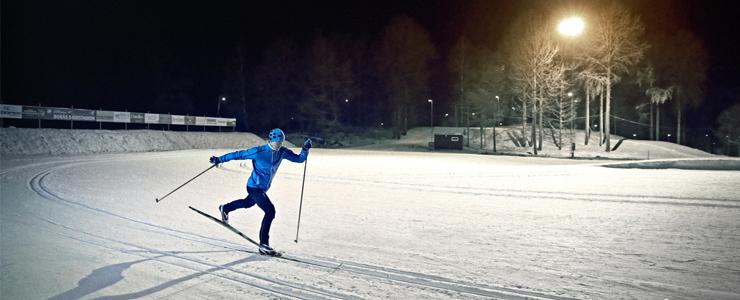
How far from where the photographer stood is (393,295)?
14.5ft

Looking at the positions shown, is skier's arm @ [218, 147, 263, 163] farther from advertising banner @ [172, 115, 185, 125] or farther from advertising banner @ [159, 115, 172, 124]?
advertising banner @ [172, 115, 185, 125]

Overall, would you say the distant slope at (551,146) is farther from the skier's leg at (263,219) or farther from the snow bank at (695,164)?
the skier's leg at (263,219)

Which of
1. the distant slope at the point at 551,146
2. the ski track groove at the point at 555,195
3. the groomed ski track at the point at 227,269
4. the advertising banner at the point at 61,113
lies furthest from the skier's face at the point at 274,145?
the distant slope at the point at 551,146

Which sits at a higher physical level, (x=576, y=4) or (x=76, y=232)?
(x=576, y=4)

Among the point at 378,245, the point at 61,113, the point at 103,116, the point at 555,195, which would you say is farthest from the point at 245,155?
the point at 103,116

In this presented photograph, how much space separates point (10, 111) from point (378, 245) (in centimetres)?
3223

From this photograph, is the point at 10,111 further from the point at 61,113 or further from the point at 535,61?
the point at 535,61

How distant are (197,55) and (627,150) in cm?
A: 5803

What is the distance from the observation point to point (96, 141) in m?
31.8

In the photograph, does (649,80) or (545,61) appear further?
(649,80)

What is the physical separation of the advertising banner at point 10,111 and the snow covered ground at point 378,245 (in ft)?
67.8

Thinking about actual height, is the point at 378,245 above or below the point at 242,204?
below

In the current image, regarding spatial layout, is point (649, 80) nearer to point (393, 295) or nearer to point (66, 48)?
point (393, 295)

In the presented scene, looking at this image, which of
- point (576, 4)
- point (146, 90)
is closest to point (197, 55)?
point (146, 90)
